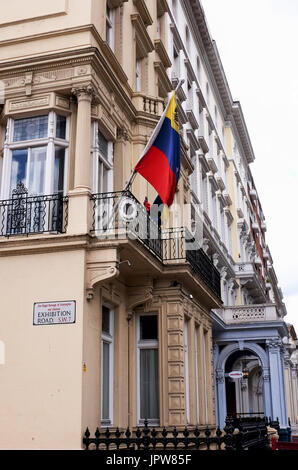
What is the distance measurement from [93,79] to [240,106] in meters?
33.1

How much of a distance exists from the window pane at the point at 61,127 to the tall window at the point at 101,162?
71cm

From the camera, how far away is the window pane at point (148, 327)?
14.8m

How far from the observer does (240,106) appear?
1746 inches

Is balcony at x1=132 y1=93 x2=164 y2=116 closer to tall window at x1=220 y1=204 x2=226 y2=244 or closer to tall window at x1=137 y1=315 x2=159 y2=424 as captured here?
tall window at x1=137 y1=315 x2=159 y2=424

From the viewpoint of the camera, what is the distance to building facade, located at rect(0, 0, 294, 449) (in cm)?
1112

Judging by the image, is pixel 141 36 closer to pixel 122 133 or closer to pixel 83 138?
pixel 122 133

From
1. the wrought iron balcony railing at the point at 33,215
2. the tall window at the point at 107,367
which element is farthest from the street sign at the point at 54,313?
the tall window at the point at 107,367

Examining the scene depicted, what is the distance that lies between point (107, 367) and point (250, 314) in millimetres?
17717

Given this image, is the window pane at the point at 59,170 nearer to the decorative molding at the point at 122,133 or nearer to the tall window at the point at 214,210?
the decorative molding at the point at 122,133

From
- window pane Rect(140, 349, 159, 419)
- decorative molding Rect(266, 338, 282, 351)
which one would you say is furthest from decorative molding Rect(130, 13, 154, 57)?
decorative molding Rect(266, 338, 282, 351)

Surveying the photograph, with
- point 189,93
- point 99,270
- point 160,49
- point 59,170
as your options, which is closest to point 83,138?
point 59,170

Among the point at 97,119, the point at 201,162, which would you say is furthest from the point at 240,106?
the point at 97,119

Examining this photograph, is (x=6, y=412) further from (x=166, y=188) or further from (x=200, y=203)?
(x=200, y=203)

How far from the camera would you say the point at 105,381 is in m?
12.8
